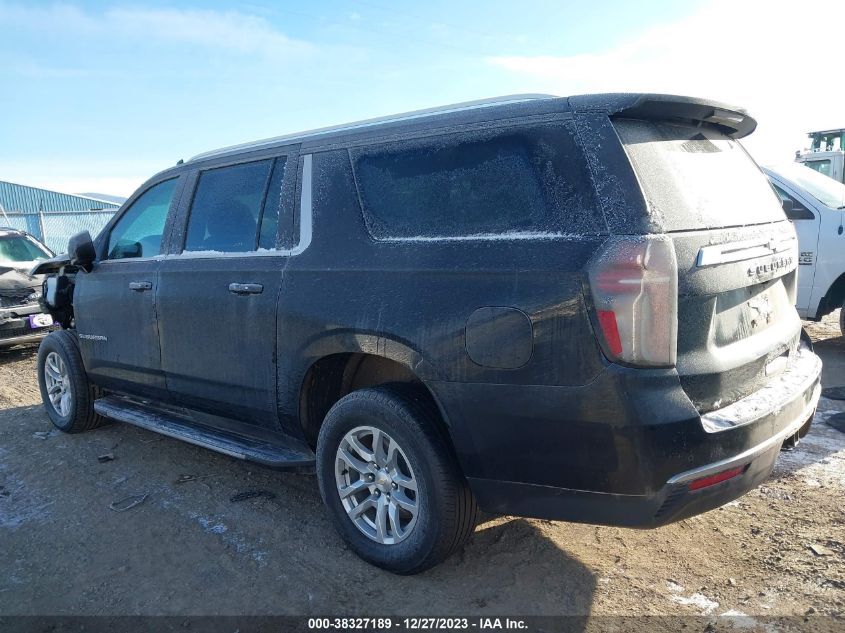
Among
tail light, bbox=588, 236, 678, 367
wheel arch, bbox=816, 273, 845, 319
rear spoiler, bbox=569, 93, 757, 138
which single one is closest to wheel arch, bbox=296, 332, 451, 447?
tail light, bbox=588, 236, 678, 367

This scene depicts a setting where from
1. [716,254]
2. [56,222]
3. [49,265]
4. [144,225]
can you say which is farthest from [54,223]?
[716,254]

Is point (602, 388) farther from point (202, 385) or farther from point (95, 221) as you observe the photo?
point (95, 221)

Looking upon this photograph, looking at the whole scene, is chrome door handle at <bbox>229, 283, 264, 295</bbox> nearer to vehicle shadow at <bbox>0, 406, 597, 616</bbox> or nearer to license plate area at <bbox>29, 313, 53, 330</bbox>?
vehicle shadow at <bbox>0, 406, 597, 616</bbox>

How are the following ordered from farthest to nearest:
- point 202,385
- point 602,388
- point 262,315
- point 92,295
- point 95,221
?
point 95,221 → point 92,295 → point 202,385 → point 262,315 → point 602,388

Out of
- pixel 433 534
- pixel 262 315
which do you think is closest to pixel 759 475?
pixel 433 534

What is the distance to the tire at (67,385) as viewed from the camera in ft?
16.6

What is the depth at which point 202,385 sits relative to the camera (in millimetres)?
3883

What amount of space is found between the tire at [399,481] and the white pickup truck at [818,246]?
5101mm

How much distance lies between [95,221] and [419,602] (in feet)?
72.7

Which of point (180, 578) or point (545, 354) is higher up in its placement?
point (545, 354)

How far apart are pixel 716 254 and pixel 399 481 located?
1.58 m

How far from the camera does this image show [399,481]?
2.96 metres

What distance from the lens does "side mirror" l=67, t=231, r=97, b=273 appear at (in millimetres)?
4684

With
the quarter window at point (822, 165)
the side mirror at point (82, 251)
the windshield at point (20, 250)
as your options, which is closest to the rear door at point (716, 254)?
the side mirror at point (82, 251)
